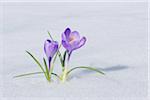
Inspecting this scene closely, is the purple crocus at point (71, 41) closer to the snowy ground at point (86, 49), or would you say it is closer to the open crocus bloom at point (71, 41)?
the open crocus bloom at point (71, 41)

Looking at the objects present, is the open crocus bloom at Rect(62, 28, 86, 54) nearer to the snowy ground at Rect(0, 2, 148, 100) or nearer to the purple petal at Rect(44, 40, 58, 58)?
the purple petal at Rect(44, 40, 58, 58)

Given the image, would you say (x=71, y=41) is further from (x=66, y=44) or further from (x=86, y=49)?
(x=86, y=49)

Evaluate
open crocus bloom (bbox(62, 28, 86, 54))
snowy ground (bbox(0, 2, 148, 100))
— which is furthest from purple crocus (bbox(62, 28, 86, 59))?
snowy ground (bbox(0, 2, 148, 100))

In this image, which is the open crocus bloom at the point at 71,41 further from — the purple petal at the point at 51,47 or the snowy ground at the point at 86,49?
the snowy ground at the point at 86,49

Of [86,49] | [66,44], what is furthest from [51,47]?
[86,49]

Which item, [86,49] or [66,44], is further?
[86,49]

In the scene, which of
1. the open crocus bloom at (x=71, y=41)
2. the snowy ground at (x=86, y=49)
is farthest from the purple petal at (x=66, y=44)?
the snowy ground at (x=86, y=49)
